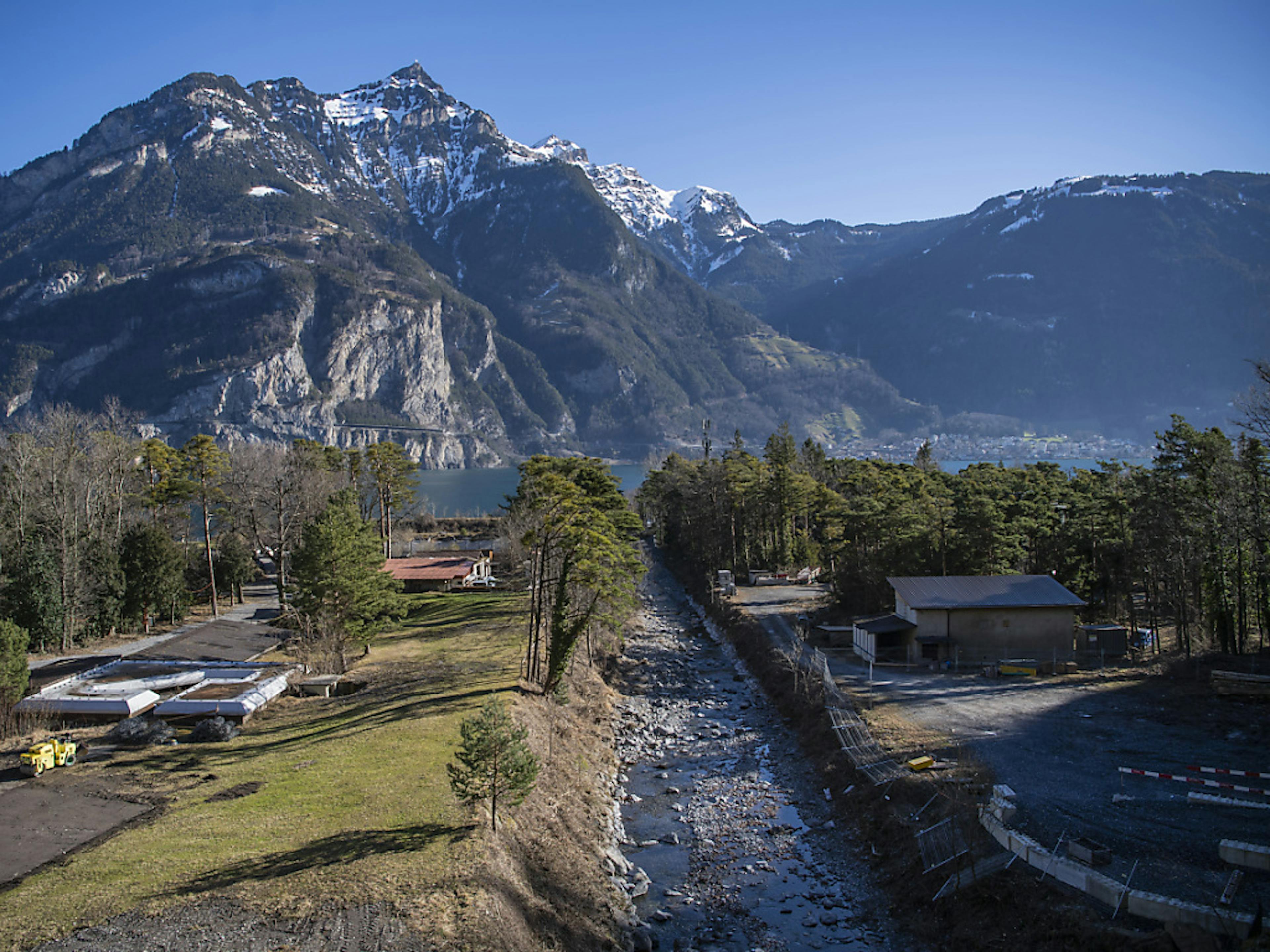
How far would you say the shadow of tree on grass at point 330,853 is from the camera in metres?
15.0

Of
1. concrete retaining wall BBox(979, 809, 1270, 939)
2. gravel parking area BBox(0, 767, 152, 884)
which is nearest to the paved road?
gravel parking area BBox(0, 767, 152, 884)

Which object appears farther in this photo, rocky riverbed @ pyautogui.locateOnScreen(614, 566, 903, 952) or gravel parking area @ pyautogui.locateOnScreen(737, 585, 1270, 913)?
rocky riverbed @ pyautogui.locateOnScreen(614, 566, 903, 952)

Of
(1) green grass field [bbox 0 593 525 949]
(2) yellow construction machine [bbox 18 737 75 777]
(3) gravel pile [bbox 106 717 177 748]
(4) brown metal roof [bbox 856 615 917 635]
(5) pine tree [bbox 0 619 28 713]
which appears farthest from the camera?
(4) brown metal roof [bbox 856 615 917 635]

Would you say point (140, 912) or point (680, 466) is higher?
point (680, 466)

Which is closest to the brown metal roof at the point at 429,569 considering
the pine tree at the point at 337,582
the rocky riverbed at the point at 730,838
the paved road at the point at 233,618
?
the paved road at the point at 233,618

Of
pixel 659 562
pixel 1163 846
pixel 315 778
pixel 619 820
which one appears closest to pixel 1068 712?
pixel 1163 846

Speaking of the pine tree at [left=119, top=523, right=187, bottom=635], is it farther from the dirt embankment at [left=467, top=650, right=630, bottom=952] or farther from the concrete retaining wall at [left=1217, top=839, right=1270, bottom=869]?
the concrete retaining wall at [left=1217, top=839, right=1270, bottom=869]

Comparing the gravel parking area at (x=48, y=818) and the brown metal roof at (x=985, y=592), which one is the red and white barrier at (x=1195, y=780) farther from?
the gravel parking area at (x=48, y=818)

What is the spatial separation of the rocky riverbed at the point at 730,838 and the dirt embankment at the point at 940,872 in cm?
62

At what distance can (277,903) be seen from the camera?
46.6ft

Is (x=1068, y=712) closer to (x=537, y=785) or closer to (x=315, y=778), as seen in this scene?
(x=537, y=785)

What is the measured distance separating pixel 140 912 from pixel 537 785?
1032 cm

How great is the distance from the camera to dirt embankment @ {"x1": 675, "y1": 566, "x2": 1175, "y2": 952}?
14273mm

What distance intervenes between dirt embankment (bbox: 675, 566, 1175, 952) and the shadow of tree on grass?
10658mm
